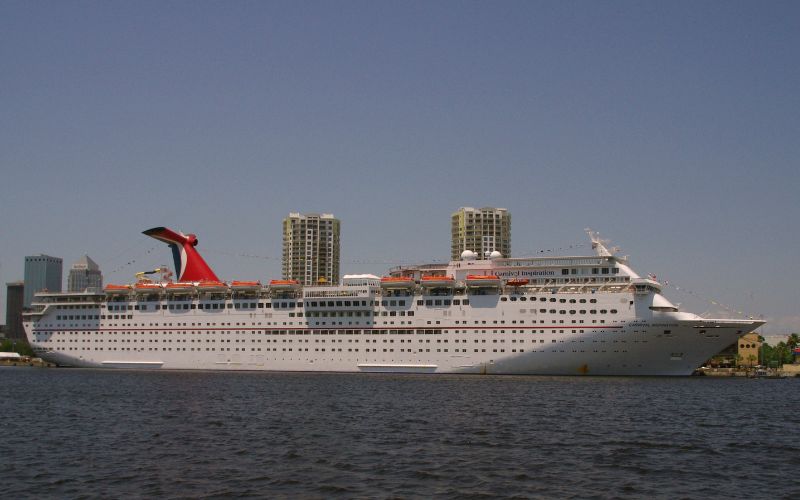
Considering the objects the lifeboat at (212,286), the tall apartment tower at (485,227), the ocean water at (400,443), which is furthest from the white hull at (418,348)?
the tall apartment tower at (485,227)

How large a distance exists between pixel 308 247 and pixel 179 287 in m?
82.9

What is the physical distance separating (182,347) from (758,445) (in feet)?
186

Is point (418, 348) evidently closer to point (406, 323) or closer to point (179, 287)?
point (406, 323)

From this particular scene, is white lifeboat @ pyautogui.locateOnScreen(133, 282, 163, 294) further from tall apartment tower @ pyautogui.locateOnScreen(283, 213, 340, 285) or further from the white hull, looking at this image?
tall apartment tower @ pyautogui.locateOnScreen(283, 213, 340, 285)

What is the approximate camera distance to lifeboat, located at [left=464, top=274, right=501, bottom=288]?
212 feet

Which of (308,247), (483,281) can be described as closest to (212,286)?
(483,281)

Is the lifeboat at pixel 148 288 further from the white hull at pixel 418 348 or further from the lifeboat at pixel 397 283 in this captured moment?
the lifeboat at pixel 397 283

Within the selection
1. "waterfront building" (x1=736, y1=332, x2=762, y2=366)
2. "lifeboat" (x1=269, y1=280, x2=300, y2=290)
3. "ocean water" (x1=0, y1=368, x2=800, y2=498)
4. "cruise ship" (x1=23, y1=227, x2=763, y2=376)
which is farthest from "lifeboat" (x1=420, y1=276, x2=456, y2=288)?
"waterfront building" (x1=736, y1=332, x2=762, y2=366)

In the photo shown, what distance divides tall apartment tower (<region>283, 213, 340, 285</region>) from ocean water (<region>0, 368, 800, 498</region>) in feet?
352

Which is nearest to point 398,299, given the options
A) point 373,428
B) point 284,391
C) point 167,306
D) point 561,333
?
point 561,333

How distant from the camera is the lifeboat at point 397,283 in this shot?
67.5 metres

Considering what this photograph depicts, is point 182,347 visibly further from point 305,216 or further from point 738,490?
point 305,216

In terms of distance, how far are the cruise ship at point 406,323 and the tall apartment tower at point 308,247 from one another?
75354mm

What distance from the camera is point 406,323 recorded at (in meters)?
67.3
